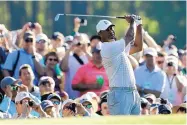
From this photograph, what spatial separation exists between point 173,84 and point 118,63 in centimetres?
542

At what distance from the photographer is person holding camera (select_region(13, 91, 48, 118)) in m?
13.6

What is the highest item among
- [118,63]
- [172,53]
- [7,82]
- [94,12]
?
[94,12]

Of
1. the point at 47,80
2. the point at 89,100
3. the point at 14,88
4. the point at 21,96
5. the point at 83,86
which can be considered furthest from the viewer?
the point at 83,86

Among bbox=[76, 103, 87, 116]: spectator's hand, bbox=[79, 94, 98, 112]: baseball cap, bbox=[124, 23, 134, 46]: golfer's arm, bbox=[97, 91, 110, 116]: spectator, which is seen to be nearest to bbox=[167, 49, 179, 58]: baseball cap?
bbox=[97, 91, 110, 116]: spectator

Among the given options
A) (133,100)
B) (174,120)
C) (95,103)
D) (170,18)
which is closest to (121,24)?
(170,18)

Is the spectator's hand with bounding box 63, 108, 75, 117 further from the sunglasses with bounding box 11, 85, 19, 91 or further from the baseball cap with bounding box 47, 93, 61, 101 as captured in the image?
the sunglasses with bounding box 11, 85, 19, 91

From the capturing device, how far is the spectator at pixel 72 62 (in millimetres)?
17109

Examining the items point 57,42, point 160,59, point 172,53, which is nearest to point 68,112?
point 160,59

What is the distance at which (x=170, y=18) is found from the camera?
3550 centimetres

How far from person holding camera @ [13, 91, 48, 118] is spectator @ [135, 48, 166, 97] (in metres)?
3.64

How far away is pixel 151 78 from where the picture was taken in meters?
17.4

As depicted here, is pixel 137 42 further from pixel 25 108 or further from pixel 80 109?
pixel 25 108

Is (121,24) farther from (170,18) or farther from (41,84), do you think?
(41,84)

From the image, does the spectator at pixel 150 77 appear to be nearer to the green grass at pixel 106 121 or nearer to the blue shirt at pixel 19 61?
the blue shirt at pixel 19 61
